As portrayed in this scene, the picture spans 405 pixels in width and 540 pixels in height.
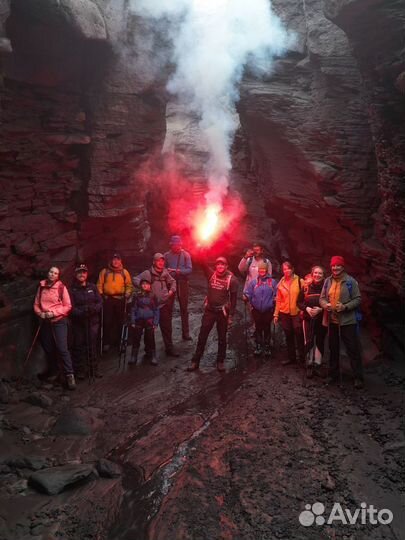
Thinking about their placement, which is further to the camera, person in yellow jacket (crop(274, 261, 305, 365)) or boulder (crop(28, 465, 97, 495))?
person in yellow jacket (crop(274, 261, 305, 365))

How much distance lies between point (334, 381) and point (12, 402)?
6.48 meters

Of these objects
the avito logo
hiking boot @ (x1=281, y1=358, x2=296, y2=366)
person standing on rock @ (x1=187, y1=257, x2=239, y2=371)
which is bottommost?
the avito logo

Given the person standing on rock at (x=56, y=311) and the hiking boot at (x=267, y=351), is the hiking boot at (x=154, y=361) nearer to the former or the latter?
the person standing on rock at (x=56, y=311)

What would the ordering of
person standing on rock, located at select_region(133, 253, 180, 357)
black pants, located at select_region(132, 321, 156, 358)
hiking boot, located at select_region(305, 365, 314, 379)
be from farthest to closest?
person standing on rock, located at select_region(133, 253, 180, 357), black pants, located at select_region(132, 321, 156, 358), hiking boot, located at select_region(305, 365, 314, 379)

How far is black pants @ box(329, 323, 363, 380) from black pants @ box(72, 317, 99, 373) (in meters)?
5.27

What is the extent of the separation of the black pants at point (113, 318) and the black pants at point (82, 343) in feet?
3.61

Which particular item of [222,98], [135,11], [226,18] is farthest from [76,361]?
[222,98]

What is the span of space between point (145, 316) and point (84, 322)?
4.61 ft

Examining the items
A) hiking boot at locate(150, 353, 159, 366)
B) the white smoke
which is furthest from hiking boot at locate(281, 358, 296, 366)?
the white smoke

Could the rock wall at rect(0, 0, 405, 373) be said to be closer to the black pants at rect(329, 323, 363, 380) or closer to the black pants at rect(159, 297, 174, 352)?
the black pants at rect(329, 323, 363, 380)

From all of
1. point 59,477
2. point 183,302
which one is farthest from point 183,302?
point 59,477

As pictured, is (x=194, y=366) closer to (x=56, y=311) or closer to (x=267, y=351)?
(x=267, y=351)

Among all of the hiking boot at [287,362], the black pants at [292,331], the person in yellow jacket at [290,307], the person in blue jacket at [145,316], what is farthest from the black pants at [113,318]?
the hiking boot at [287,362]

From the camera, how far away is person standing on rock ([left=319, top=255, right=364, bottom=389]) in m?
8.29
